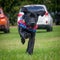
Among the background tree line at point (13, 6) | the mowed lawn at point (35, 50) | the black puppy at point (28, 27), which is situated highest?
the black puppy at point (28, 27)

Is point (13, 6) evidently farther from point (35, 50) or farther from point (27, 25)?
point (27, 25)

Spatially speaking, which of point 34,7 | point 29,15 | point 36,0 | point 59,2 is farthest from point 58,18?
point 29,15

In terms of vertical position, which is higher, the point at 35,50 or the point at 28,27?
the point at 28,27

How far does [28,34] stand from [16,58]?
132 centimetres

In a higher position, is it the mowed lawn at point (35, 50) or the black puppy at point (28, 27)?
the black puppy at point (28, 27)

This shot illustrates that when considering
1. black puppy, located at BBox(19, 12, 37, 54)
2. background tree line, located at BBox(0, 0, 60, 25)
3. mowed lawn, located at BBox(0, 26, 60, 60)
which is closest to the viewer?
mowed lawn, located at BBox(0, 26, 60, 60)

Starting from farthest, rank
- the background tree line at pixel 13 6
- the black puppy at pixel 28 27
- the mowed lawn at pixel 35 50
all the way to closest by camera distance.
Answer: the background tree line at pixel 13 6 < the black puppy at pixel 28 27 < the mowed lawn at pixel 35 50

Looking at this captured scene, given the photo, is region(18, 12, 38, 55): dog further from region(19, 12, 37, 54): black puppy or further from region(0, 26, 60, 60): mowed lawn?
region(0, 26, 60, 60): mowed lawn

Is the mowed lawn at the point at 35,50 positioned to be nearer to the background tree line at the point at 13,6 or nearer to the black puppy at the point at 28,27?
the black puppy at the point at 28,27

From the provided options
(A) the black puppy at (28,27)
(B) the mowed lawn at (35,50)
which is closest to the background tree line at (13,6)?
(B) the mowed lawn at (35,50)

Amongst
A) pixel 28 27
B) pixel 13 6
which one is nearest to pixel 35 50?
pixel 28 27

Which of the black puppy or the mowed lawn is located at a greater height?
the black puppy

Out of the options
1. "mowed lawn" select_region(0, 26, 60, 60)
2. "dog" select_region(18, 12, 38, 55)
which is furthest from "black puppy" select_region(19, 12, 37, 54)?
"mowed lawn" select_region(0, 26, 60, 60)

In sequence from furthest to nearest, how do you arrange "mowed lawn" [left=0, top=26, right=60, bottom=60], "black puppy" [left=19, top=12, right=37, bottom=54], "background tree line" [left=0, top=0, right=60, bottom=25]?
"background tree line" [left=0, top=0, right=60, bottom=25] → "black puppy" [left=19, top=12, right=37, bottom=54] → "mowed lawn" [left=0, top=26, right=60, bottom=60]
